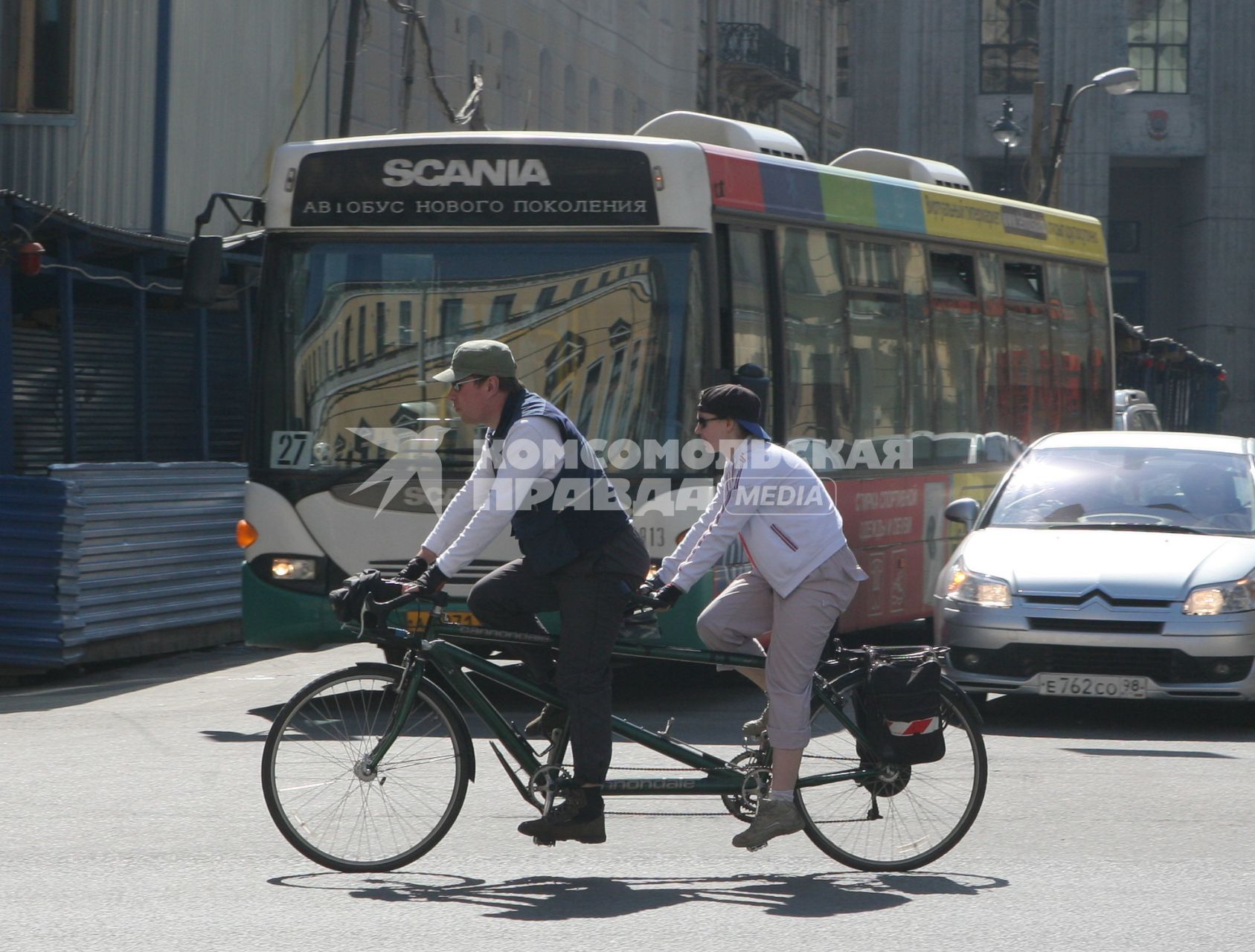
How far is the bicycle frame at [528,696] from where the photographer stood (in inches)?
265

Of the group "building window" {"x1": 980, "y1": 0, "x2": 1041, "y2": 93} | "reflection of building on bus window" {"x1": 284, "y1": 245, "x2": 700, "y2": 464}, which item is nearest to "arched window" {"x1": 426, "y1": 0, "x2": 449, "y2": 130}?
"reflection of building on bus window" {"x1": 284, "y1": 245, "x2": 700, "y2": 464}

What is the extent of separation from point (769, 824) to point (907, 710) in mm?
579

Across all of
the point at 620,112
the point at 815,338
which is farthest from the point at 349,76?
the point at 620,112

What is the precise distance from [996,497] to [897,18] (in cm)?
5439

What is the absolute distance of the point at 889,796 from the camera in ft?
22.8

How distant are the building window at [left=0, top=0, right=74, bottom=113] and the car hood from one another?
10.5m

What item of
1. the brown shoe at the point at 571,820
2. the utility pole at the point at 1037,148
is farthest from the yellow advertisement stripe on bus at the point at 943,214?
the utility pole at the point at 1037,148

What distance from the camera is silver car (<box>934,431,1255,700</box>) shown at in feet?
33.6

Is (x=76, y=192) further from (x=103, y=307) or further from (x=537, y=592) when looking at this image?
(x=537, y=592)

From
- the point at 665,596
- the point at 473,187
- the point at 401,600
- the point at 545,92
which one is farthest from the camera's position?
the point at 545,92

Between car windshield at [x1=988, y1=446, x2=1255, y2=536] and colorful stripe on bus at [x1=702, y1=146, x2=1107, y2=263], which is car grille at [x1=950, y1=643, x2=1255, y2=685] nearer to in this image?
car windshield at [x1=988, y1=446, x2=1255, y2=536]

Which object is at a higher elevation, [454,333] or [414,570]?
[454,333]

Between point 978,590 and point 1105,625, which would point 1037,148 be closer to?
point 978,590

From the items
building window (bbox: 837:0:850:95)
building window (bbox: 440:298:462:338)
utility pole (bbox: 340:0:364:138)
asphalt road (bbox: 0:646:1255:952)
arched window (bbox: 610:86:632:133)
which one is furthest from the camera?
building window (bbox: 837:0:850:95)
